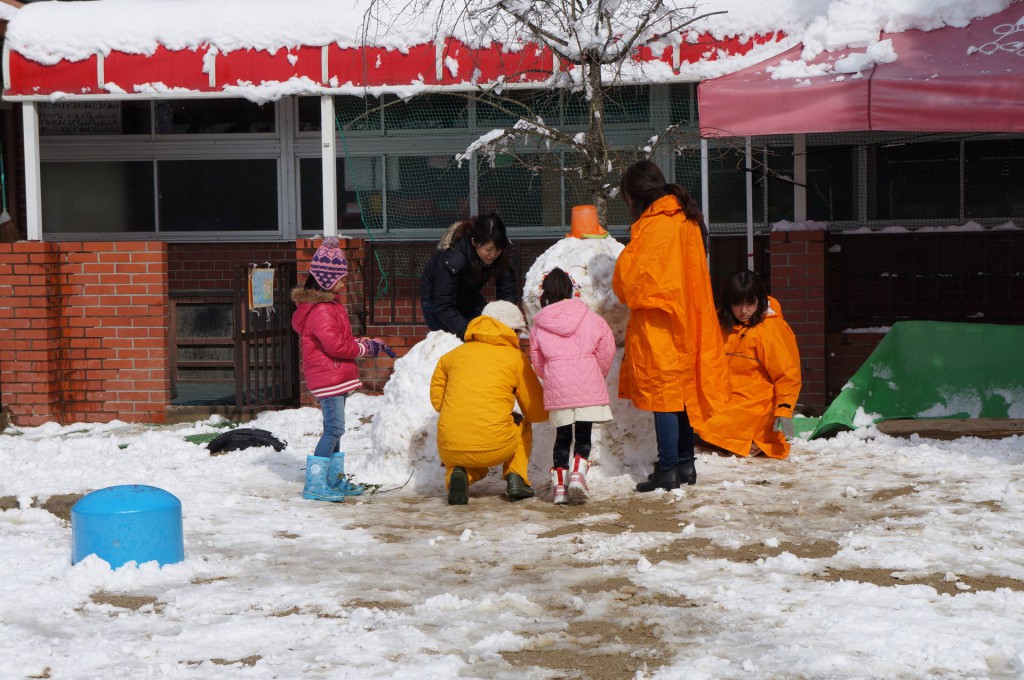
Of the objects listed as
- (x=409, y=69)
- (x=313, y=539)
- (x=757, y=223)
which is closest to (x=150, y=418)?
(x=409, y=69)

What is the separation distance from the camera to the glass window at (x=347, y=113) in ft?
37.7

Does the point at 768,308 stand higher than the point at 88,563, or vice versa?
the point at 768,308

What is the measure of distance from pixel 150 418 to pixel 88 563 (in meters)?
5.47

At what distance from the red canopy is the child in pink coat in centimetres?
249

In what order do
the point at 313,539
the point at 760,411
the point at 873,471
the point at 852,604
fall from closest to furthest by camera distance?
the point at 852,604 → the point at 313,539 → the point at 873,471 → the point at 760,411

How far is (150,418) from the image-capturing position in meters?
10.3

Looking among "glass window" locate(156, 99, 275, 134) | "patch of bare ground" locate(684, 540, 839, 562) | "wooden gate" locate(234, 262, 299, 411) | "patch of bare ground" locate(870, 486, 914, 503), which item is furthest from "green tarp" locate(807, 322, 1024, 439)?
"glass window" locate(156, 99, 275, 134)

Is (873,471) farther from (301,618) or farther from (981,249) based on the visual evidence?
(981,249)

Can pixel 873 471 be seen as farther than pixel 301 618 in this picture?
Yes

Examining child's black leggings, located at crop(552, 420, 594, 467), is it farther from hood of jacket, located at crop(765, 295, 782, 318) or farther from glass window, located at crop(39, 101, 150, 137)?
glass window, located at crop(39, 101, 150, 137)

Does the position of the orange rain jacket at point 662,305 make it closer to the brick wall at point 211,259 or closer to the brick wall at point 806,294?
the brick wall at point 806,294

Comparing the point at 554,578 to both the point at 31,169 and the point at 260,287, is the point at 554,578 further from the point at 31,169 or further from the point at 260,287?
the point at 31,169

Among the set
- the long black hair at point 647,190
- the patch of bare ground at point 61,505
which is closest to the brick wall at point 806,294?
the long black hair at point 647,190

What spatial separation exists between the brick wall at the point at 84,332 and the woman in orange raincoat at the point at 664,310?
201 inches
